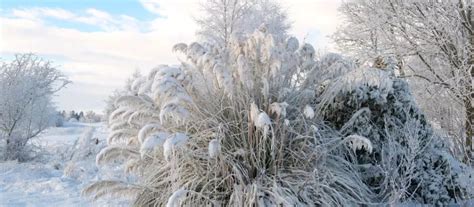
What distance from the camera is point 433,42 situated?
10.1 m

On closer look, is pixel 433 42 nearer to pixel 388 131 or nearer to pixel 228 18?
pixel 388 131

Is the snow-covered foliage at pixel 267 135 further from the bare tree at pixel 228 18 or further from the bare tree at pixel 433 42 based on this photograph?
the bare tree at pixel 228 18

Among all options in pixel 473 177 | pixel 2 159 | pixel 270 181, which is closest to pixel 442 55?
pixel 473 177

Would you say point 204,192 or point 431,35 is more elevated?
point 431,35

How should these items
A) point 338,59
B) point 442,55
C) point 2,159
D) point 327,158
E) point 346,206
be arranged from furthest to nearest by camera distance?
point 442,55 → point 2,159 → point 338,59 → point 327,158 → point 346,206

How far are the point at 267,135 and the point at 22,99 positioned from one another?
866 centimetres

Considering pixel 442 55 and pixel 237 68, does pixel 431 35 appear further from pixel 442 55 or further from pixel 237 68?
pixel 237 68

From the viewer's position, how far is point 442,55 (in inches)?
405

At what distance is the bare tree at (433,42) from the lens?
9.70m

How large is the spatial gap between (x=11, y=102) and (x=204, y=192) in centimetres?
847

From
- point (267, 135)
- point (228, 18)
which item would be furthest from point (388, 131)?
point (228, 18)

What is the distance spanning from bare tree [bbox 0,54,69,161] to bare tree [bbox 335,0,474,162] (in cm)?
740

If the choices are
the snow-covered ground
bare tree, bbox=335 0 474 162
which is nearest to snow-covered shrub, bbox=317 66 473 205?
the snow-covered ground

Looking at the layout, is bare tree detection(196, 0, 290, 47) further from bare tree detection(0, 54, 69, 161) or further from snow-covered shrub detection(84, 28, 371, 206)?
snow-covered shrub detection(84, 28, 371, 206)
